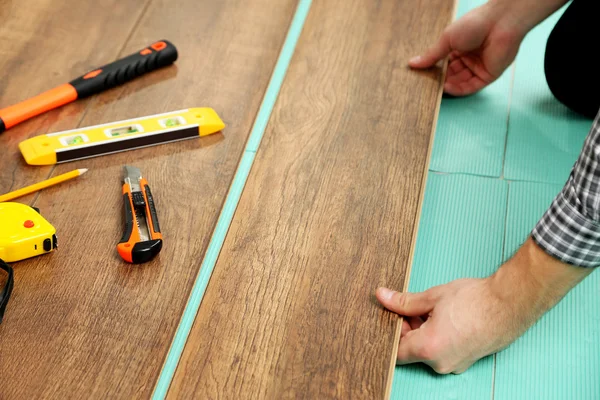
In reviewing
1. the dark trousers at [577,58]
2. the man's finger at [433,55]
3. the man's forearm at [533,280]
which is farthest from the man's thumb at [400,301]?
the dark trousers at [577,58]

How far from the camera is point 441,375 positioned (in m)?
1.36

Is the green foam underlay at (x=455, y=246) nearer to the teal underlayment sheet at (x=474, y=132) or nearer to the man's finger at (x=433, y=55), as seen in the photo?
the teal underlayment sheet at (x=474, y=132)

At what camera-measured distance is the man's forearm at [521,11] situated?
5.42 feet

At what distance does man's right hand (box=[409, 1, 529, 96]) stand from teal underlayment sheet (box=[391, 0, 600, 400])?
17 centimetres

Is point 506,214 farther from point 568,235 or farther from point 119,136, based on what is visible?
point 119,136

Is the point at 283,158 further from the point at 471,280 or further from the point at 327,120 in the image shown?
the point at 471,280

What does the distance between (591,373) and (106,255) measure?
94cm

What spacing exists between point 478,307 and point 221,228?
0.56 m

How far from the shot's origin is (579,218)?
112cm

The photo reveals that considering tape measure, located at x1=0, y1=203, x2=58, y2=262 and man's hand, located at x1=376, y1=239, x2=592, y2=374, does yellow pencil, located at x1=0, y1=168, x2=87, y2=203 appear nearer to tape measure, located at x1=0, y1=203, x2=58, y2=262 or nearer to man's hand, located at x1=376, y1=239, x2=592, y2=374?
tape measure, located at x1=0, y1=203, x2=58, y2=262

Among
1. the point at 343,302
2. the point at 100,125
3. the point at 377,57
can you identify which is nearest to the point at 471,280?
the point at 343,302

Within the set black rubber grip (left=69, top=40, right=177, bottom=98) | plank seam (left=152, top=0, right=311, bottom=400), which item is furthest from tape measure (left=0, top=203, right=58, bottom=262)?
black rubber grip (left=69, top=40, right=177, bottom=98)

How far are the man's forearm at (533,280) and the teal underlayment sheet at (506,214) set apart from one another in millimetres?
169

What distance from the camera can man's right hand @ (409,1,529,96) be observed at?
5.49 ft
